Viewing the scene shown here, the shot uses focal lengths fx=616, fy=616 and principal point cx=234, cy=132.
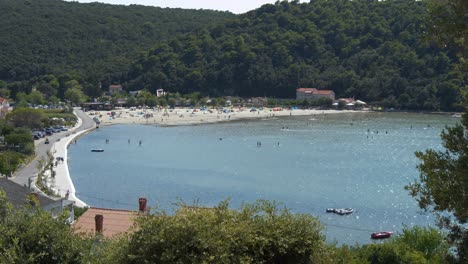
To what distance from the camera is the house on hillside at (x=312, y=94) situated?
9938 cm

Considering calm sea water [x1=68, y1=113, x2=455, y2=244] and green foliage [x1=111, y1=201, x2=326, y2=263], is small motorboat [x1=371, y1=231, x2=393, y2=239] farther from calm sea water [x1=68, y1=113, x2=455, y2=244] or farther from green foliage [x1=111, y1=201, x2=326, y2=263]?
green foliage [x1=111, y1=201, x2=326, y2=263]

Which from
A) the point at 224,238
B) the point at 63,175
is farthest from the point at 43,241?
the point at 63,175

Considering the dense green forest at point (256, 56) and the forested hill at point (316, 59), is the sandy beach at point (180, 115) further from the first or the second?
the dense green forest at point (256, 56)

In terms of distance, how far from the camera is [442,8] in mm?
5766

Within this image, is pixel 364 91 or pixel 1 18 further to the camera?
pixel 1 18

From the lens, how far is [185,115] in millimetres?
84875

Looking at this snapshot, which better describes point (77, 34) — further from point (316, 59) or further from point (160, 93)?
point (316, 59)

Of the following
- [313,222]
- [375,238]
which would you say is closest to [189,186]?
[375,238]

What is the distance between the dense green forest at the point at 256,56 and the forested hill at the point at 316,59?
7.4 inches

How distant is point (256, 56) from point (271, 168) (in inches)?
2819

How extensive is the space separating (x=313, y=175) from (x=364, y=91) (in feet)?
198

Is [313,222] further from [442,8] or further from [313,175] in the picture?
[313,175]

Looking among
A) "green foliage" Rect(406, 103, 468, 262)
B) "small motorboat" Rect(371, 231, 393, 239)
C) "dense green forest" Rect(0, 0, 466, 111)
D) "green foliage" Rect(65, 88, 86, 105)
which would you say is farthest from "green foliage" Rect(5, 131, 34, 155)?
"dense green forest" Rect(0, 0, 466, 111)

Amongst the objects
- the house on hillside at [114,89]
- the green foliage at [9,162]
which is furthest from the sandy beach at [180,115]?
the house on hillside at [114,89]
